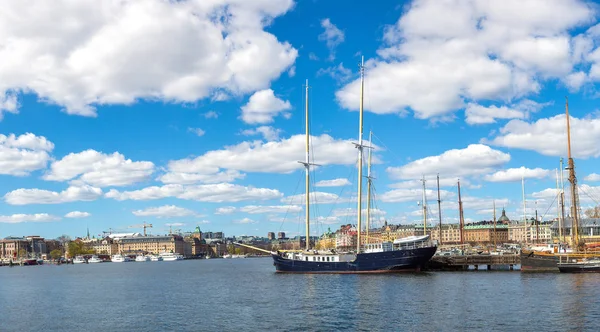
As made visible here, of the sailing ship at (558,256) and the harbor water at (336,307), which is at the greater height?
the sailing ship at (558,256)

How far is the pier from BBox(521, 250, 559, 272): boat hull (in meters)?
14.2

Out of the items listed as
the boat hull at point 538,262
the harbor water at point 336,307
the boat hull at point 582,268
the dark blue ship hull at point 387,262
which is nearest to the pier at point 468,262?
the dark blue ship hull at point 387,262

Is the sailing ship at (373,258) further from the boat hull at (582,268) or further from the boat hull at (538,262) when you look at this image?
the boat hull at (582,268)

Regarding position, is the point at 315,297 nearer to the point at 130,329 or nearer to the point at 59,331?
the point at 130,329

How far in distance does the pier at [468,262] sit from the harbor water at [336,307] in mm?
22411

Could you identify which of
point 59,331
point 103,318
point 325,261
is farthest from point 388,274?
point 59,331

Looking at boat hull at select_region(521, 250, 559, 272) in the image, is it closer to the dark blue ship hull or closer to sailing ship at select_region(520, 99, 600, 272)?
sailing ship at select_region(520, 99, 600, 272)

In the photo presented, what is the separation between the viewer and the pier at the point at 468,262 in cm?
11194

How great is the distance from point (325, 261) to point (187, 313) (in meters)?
46.3

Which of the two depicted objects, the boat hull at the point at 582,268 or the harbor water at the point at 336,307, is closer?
the harbor water at the point at 336,307

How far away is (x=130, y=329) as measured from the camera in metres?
50.4

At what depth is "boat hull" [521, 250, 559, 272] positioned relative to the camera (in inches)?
3743

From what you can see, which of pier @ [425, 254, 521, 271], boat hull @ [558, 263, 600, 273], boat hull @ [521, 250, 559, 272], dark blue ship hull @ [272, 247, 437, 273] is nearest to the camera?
boat hull @ [558, 263, 600, 273]

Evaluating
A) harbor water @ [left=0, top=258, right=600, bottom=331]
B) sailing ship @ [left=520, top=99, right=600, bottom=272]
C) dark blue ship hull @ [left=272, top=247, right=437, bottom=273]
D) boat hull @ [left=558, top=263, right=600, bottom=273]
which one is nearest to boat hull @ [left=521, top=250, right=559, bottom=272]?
sailing ship @ [left=520, top=99, right=600, bottom=272]
